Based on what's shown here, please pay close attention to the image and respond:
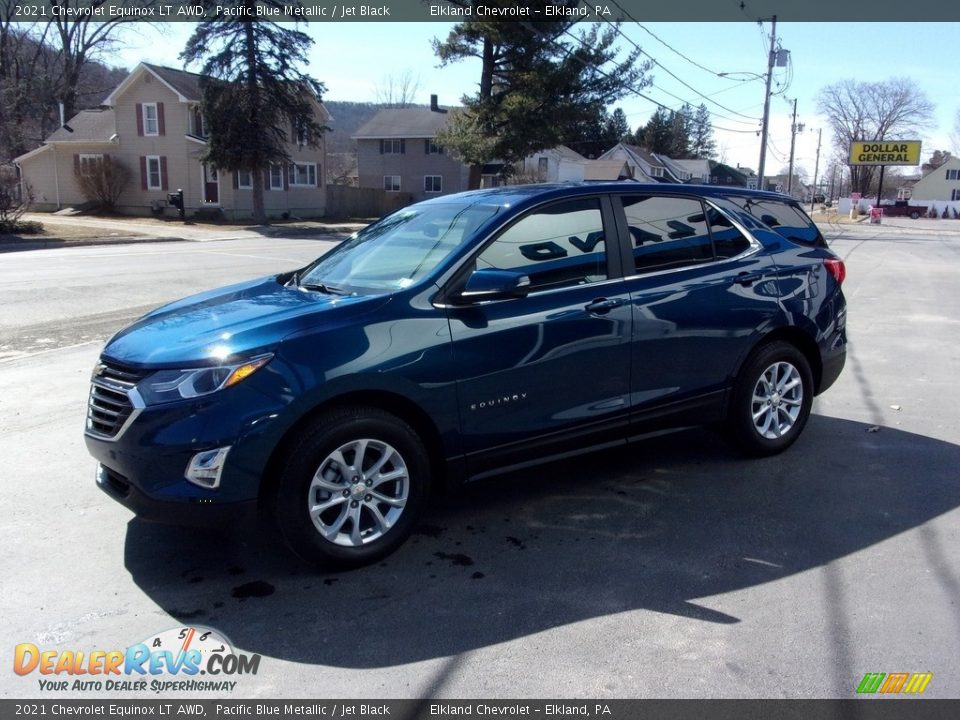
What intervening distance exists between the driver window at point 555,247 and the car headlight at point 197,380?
1.36 meters

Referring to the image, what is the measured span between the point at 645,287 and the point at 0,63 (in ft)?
214

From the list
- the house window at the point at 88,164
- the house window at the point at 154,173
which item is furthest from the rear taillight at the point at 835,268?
the house window at the point at 88,164

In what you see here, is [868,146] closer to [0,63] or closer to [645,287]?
[0,63]

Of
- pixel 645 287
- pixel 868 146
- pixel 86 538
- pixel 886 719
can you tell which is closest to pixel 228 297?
pixel 86 538

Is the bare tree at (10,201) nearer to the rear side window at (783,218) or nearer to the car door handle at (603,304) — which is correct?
the rear side window at (783,218)

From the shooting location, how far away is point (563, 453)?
15.0 ft

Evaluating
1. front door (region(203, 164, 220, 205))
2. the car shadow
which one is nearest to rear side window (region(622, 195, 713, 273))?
the car shadow

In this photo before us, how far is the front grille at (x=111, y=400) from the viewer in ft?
12.1

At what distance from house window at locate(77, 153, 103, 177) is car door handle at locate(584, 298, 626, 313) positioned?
136 feet

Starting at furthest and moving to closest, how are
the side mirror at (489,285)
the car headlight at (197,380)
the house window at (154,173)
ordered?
the house window at (154,173), the side mirror at (489,285), the car headlight at (197,380)

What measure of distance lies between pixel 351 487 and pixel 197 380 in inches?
34.6

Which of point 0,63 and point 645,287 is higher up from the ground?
point 0,63

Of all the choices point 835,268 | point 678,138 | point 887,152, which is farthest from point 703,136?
point 835,268

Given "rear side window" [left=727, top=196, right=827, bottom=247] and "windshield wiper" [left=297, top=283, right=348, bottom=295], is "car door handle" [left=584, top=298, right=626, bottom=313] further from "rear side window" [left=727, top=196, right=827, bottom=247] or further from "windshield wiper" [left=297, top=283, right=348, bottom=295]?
"rear side window" [left=727, top=196, right=827, bottom=247]
